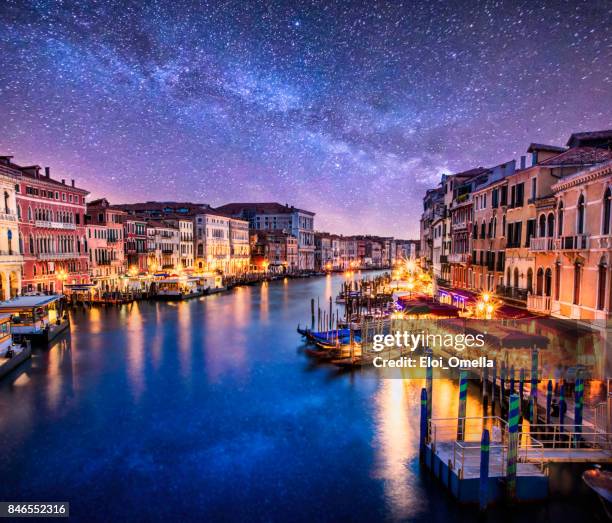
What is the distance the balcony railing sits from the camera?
47.3 ft

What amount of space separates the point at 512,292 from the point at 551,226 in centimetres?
303

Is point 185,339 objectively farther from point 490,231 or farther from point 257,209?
point 257,209

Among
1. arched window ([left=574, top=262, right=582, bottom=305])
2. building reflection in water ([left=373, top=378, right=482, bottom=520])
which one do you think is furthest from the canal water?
arched window ([left=574, top=262, right=582, bottom=305])

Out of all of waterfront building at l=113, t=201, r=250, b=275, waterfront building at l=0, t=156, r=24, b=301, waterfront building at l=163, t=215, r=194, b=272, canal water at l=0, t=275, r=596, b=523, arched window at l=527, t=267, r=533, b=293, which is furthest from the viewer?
waterfront building at l=113, t=201, r=250, b=275

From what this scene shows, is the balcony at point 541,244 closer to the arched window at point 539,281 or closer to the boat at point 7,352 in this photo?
the arched window at point 539,281

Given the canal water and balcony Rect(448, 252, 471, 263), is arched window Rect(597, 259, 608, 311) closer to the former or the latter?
the canal water

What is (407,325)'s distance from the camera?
17938 millimetres

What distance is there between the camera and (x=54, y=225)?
95.0ft

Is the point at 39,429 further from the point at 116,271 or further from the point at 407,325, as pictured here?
the point at 116,271

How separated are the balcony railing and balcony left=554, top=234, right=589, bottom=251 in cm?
277

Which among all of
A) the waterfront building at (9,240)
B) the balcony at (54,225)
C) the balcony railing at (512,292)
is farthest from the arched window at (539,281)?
the balcony at (54,225)

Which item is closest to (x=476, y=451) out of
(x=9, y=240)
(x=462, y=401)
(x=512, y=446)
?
(x=462, y=401)

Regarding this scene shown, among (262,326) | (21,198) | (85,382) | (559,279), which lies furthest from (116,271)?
(559,279)

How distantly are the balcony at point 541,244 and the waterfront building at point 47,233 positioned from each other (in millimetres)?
25353
